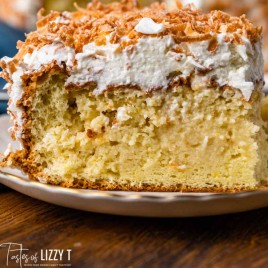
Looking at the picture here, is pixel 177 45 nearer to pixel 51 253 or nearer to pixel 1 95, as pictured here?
pixel 51 253

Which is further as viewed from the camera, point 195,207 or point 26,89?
point 26,89

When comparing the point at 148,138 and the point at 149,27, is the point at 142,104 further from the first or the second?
the point at 149,27

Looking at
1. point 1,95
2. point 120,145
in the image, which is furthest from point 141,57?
point 1,95

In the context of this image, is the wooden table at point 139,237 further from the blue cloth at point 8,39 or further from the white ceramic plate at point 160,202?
the blue cloth at point 8,39

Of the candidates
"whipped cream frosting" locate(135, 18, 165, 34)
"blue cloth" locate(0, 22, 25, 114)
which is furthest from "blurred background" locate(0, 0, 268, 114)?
"whipped cream frosting" locate(135, 18, 165, 34)

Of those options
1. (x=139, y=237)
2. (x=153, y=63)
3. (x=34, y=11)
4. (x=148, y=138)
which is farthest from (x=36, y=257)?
(x=34, y=11)

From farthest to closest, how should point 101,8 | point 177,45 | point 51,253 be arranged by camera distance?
1. point 101,8
2. point 177,45
3. point 51,253

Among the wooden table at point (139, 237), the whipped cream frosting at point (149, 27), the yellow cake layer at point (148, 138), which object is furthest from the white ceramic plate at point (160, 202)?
the whipped cream frosting at point (149, 27)
